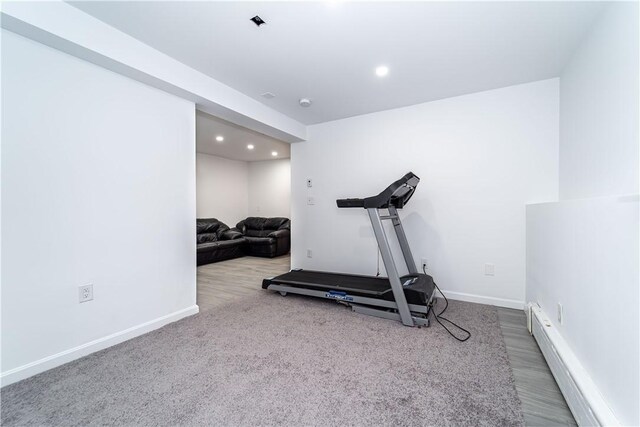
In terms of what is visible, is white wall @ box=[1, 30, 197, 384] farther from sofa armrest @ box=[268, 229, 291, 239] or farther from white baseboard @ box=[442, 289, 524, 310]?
sofa armrest @ box=[268, 229, 291, 239]

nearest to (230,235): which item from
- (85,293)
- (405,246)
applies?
(85,293)

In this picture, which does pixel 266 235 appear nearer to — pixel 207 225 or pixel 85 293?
pixel 207 225

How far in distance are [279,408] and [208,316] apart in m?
1.48

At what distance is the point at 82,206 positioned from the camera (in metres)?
1.90

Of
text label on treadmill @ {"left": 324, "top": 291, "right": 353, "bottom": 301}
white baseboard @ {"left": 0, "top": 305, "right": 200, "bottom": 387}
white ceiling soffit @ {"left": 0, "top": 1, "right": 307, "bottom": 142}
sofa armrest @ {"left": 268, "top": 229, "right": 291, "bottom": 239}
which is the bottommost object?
white baseboard @ {"left": 0, "top": 305, "right": 200, "bottom": 387}

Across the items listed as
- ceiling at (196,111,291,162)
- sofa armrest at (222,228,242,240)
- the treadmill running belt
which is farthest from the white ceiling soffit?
sofa armrest at (222,228,242,240)

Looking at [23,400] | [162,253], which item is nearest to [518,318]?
[162,253]

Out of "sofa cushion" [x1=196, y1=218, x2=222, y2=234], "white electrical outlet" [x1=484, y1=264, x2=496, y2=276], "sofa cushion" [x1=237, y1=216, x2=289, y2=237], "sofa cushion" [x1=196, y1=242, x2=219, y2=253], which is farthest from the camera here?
"sofa cushion" [x1=237, y1=216, x2=289, y2=237]

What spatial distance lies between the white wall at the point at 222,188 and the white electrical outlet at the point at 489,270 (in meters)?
5.67

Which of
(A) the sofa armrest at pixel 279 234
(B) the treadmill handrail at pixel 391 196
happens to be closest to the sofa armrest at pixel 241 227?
(A) the sofa armrest at pixel 279 234

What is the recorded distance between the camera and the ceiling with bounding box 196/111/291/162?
13.8ft

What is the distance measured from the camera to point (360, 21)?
181cm

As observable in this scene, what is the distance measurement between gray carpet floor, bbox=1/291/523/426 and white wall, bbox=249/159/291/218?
4713 mm

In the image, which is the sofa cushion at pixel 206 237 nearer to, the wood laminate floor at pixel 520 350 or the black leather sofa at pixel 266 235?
the black leather sofa at pixel 266 235
